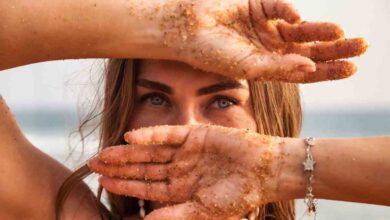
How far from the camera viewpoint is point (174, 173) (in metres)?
2.48

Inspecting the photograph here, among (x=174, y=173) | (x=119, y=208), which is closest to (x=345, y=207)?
(x=119, y=208)

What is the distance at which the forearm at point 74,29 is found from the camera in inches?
98.3

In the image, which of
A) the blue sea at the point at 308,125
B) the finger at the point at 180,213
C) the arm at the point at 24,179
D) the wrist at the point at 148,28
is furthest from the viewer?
the blue sea at the point at 308,125

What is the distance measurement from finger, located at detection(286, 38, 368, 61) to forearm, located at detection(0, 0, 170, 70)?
473 mm

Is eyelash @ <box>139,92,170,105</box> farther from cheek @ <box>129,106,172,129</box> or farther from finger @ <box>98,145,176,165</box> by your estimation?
finger @ <box>98,145,176,165</box>

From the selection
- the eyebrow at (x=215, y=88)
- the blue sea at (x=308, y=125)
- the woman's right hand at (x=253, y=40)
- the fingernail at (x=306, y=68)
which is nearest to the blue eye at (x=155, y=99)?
the eyebrow at (x=215, y=88)

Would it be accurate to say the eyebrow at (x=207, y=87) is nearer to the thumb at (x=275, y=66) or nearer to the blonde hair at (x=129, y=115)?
the blonde hair at (x=129, y=115)

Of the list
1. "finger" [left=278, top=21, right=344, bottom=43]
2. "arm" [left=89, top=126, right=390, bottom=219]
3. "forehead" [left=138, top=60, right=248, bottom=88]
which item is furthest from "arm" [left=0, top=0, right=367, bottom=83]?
"arm" [left=89, top=126, right=390, bottom=219]

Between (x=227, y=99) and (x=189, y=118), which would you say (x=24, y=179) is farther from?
(x=227, y=99)

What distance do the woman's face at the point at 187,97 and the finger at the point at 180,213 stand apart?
384mm

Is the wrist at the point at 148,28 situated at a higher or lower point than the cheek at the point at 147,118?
higher

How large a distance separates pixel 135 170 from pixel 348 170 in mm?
690

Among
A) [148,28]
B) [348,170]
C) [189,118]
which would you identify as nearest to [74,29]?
[148,28]

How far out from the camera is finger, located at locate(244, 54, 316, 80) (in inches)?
91.0
